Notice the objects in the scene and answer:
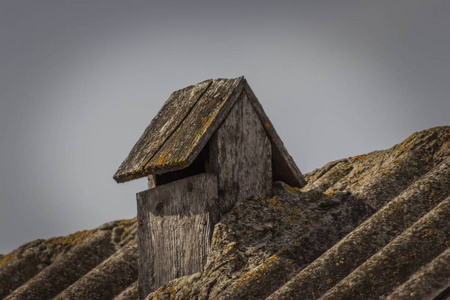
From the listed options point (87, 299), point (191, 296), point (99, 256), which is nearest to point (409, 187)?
point (191, 296)

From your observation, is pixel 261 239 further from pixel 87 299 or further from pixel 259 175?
pixel 87 299

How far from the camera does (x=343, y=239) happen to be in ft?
18.7

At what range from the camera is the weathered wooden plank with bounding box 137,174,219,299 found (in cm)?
651

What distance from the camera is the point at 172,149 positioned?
673cm

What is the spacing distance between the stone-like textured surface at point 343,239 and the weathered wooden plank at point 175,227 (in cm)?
15

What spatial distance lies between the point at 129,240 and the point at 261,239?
9.60ft

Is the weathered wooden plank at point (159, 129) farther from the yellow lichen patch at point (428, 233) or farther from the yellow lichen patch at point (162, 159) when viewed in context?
the yellow lichen patch at point (428, 233)

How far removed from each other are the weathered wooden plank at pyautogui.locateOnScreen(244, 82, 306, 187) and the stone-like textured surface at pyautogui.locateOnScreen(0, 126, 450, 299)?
0.20 metres

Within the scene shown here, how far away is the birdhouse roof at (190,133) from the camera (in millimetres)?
6602

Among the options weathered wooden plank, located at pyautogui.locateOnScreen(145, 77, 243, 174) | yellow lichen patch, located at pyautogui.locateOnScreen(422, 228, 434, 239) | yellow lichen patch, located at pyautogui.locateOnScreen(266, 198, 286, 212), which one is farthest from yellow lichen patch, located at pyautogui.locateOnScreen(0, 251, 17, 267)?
yellow lichen patch, located at pyautogui.locateOnScreen(422, 228, 434, 239)

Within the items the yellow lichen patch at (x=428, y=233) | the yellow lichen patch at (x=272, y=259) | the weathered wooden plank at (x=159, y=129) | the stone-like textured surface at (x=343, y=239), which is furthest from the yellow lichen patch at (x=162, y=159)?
the yellow lichen patch at (x=428, y=233)

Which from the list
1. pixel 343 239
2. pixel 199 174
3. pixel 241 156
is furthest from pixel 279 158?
pixel 343 239

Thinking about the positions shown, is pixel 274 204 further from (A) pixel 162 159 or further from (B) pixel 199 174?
(A) pixel 162 159

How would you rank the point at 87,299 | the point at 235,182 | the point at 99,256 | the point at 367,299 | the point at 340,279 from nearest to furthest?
the point at 367,299, the point at 340,279, the point at 235,182, the point at 87,299, the point at 99,256
